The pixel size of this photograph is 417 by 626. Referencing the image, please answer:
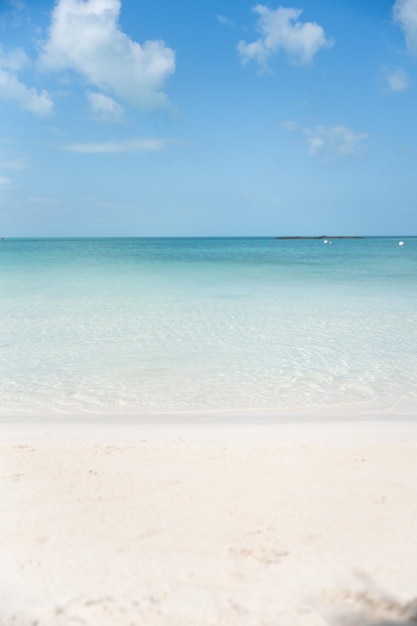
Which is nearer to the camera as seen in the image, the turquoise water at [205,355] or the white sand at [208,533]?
the white sand at [208,533]

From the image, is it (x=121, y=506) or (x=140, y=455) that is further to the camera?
(x=140, y=455)

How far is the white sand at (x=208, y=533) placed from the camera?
8.86 feet

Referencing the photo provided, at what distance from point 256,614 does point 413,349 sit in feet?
25.7

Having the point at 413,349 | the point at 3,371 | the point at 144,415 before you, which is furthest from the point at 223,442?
the point at 413,349

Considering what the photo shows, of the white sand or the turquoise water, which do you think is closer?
the white sand

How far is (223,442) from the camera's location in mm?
5254

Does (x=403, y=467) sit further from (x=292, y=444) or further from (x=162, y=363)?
(x=162, y=363)

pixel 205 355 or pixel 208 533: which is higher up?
pixel 205 355

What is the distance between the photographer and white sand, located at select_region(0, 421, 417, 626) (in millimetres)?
2701

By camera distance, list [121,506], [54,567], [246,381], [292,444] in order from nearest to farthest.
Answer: [54,567] → [121,506] → [292,444] → [246,381]

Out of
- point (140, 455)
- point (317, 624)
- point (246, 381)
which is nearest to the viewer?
point (317, 624)

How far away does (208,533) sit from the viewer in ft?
11.0

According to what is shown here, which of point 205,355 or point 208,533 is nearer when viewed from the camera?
point 208,533

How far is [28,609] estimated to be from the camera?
2.67 m
